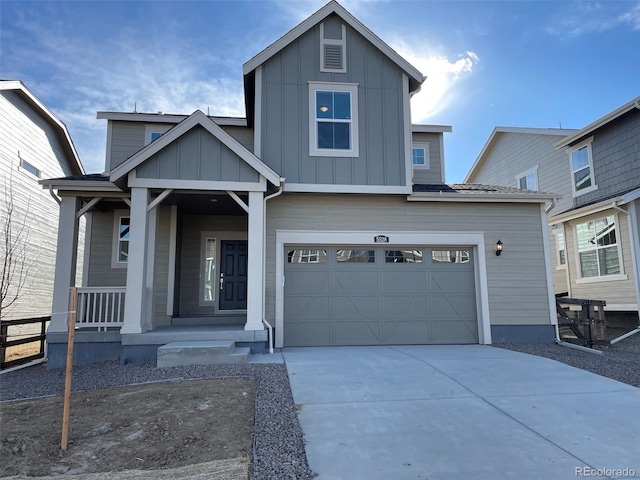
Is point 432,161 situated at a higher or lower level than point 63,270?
higher

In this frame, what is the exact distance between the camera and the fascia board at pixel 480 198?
28.6 feet

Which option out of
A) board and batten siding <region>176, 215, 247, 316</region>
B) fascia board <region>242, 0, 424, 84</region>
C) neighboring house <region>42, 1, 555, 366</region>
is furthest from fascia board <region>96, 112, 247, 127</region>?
board and batten siding <region>176, 215, 247, 316</region>

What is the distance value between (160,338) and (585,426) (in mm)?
6057

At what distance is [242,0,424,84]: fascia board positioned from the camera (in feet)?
27.9

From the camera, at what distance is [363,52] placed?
29.5 feet

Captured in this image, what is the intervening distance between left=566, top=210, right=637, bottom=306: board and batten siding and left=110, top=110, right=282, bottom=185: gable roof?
9.13 m

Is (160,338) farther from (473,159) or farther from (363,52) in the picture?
(473,159)

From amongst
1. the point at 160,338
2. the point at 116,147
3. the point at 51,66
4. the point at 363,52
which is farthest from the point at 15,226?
the point at 363,52

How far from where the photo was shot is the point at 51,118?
43.8ft

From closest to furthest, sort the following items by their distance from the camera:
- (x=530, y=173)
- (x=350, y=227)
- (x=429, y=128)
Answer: (x=350, y=227)
(x=429, y=128)
(x=530, y=173)

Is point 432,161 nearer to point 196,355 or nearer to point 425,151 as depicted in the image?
point 425,151

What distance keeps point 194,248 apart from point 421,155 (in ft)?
22.8

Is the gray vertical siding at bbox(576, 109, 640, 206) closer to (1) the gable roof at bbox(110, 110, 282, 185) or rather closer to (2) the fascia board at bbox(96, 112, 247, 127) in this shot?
(1) the gable roof at bbox(110, 110, 282, 185)

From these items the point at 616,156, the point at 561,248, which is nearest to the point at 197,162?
the point at 616,156
